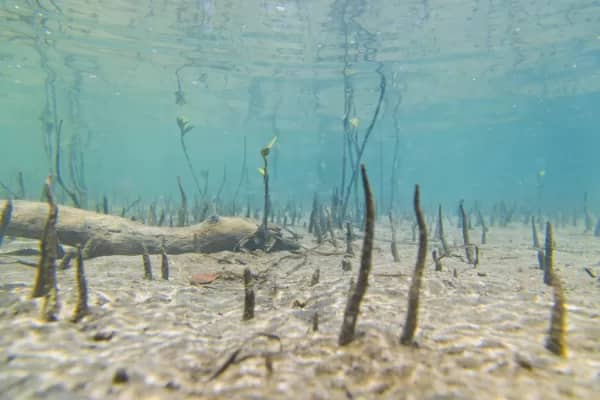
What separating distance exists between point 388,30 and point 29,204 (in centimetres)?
1675

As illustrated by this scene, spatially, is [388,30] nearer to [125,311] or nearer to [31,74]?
[125,311]

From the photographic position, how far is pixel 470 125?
4819 cm

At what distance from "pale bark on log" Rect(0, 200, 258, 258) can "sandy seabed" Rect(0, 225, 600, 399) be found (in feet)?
8.33

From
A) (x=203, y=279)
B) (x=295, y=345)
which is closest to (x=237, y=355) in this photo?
(x=295, y=345)

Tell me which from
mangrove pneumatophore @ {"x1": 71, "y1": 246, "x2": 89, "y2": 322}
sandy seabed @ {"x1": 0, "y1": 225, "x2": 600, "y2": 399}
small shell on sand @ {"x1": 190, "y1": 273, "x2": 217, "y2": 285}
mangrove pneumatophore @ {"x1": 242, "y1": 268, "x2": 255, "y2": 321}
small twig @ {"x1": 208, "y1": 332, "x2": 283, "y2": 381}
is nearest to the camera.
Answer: sandy seabed @ {"x1": 0, "y1": 225, "x2": 600, "y2": 399}

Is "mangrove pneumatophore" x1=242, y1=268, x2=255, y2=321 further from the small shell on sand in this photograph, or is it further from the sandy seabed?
the small shell on sand

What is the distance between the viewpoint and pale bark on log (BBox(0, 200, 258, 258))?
21.7ft

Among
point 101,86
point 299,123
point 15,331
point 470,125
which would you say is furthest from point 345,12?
point 470,125

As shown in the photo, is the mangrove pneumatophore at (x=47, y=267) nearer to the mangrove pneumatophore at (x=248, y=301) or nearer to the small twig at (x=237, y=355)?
the mangrove pneumatophore at (x=248, y=301)

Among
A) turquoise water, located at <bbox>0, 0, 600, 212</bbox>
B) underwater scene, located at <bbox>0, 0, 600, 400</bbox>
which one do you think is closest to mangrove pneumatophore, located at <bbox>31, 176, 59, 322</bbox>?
underwater scene, located at <bbox>0, 0, 600, 400</bbox>

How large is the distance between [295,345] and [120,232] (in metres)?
5.76

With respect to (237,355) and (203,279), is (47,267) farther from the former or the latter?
(237,355)

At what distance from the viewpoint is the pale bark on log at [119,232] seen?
662cm

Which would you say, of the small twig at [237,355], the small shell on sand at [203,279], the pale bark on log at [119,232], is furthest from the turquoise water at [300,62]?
the small twig at [237,355]
